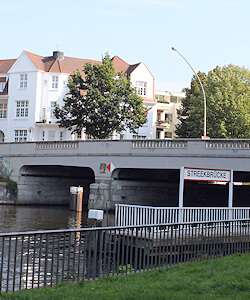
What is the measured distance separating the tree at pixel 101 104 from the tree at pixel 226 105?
8.71m

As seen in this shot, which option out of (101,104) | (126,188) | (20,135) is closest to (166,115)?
(20,135)

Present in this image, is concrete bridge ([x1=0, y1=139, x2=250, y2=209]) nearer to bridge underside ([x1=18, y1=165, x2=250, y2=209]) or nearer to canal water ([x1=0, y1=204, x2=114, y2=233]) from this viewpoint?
bridge underside ([x1=18, y1=165, x2=250, y2=209])

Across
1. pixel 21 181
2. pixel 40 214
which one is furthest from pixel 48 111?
pixel 40 214

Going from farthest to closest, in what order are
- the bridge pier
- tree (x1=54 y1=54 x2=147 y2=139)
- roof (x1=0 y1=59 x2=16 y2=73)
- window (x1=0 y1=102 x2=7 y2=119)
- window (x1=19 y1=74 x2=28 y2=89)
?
roof (x1=0 y1=59 x2=16 y2=73) < window (x1=0 y1=102 x2=7 y2=119) < window (x1=19 y1=74 x2=28 y2=89) < tree (x1=54 y1=54 x2=147 y2=139) < the bridge pier

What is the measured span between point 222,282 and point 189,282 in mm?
630

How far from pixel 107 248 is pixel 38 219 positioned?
803 inches

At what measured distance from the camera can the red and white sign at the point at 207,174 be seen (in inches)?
808

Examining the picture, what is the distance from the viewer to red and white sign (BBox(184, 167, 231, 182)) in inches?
808

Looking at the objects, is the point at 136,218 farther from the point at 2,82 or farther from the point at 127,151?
the point at 2,82

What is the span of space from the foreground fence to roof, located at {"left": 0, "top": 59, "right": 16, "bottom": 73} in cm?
5503

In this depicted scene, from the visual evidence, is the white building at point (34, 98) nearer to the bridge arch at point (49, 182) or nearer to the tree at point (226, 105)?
the tree at point (226, 105)

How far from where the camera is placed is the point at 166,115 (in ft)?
252

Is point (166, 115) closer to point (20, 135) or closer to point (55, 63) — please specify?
point (55, 63)

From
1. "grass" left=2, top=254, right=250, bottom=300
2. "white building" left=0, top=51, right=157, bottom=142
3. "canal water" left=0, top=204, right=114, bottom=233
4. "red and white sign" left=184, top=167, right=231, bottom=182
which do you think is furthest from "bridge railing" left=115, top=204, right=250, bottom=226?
"white building" left=0, top=51, right=157, bottom=142
